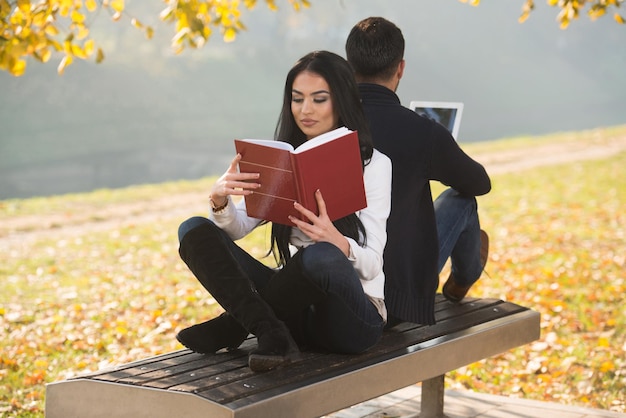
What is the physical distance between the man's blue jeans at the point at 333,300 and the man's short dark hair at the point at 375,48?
34.3 inches

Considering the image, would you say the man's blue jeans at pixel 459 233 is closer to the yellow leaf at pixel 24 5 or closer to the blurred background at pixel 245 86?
the yellow leaf at pixel 24 5

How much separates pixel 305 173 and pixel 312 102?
44 centimetres

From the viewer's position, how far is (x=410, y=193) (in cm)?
327

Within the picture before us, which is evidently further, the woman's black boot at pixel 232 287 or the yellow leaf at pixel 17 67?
the yellow leaf at pixel 17 67

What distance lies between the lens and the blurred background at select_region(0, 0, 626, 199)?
2211 cm

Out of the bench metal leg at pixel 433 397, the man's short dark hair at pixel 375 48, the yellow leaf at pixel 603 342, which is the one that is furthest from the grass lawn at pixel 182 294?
the man's short dark hair at pixel 375 48

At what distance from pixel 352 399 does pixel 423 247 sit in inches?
29.8

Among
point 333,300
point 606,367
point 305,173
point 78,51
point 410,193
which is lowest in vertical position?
point 606,367

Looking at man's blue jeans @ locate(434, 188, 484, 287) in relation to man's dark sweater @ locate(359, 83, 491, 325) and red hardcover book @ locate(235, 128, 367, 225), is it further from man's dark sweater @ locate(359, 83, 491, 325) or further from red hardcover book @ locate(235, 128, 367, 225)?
red hardcover book @ locate(235, 128, 367, 225)

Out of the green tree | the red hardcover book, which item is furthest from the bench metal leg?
the green tree

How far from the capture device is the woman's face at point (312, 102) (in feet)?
9.83

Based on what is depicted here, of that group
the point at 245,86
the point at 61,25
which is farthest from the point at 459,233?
the point at 245,86

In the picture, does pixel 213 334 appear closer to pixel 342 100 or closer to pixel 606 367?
pixel 342 100

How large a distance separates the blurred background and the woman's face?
566 inches
